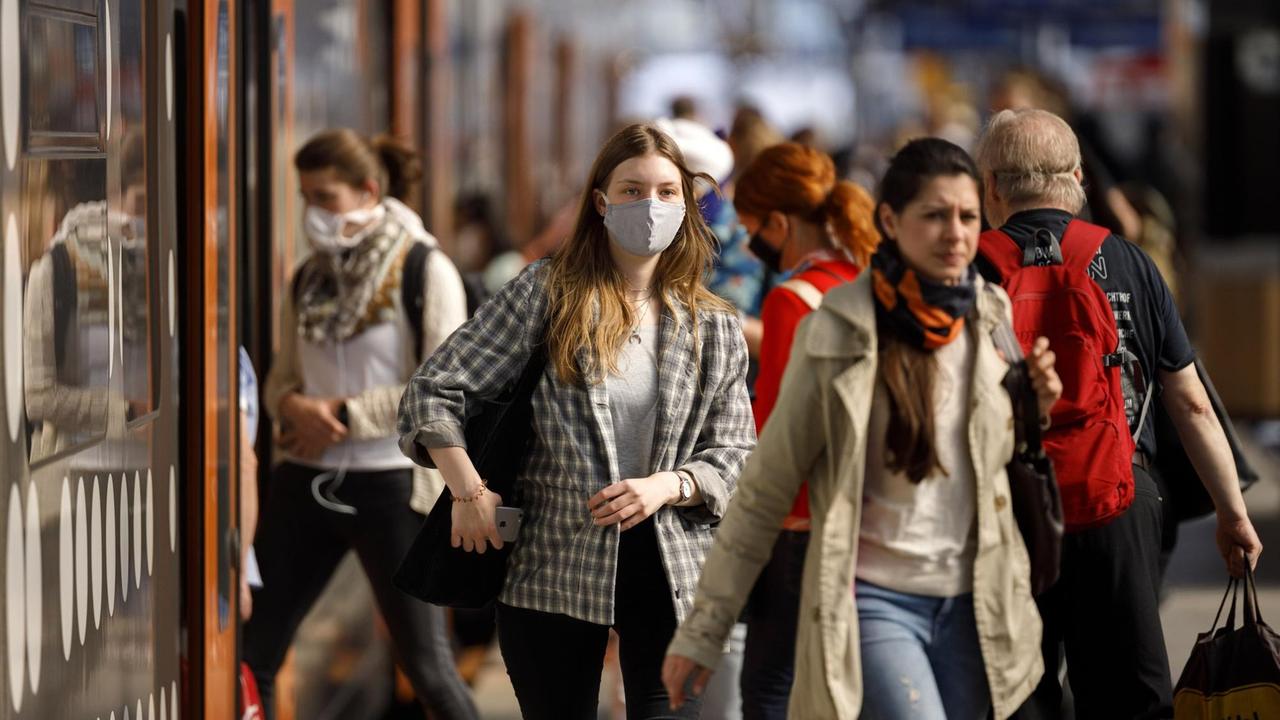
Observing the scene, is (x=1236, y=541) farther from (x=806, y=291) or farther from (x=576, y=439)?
(x=576, y=439)

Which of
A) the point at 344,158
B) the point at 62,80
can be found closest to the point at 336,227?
the point at 344,158

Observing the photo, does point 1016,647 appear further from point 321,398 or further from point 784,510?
point 321,398

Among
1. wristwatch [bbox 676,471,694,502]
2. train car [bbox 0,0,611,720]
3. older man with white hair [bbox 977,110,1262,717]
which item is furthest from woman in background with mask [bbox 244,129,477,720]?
older man with white hair [bbox 977,110,1262,717]

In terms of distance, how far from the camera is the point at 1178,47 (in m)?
19.9

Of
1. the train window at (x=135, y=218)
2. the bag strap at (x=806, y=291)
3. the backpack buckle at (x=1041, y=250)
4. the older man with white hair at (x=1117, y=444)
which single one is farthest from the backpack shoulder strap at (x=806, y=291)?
the train window at (x=135, y=218)

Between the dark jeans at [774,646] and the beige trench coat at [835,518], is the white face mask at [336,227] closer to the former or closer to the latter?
the dark jeans at [774,646]

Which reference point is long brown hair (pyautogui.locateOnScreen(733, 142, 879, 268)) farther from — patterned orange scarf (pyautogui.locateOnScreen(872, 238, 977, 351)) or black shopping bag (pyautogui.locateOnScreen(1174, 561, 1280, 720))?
patterned orange scarf (pyautogui.locateOnScreen(872, 238, 977, 351))

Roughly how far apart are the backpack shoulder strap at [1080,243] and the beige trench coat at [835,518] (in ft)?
1.59

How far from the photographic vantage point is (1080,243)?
3879mm

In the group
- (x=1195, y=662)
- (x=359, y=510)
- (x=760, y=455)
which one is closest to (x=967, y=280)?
(x=760, y=455)

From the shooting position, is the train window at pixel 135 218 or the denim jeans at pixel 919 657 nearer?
the denim jeans at pixel 919 657

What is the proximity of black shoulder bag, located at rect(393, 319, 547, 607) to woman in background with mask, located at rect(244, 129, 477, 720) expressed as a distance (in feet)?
4.61

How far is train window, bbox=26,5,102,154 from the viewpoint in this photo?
10.0 feet

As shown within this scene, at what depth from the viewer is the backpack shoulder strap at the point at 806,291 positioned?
475 centimetres
